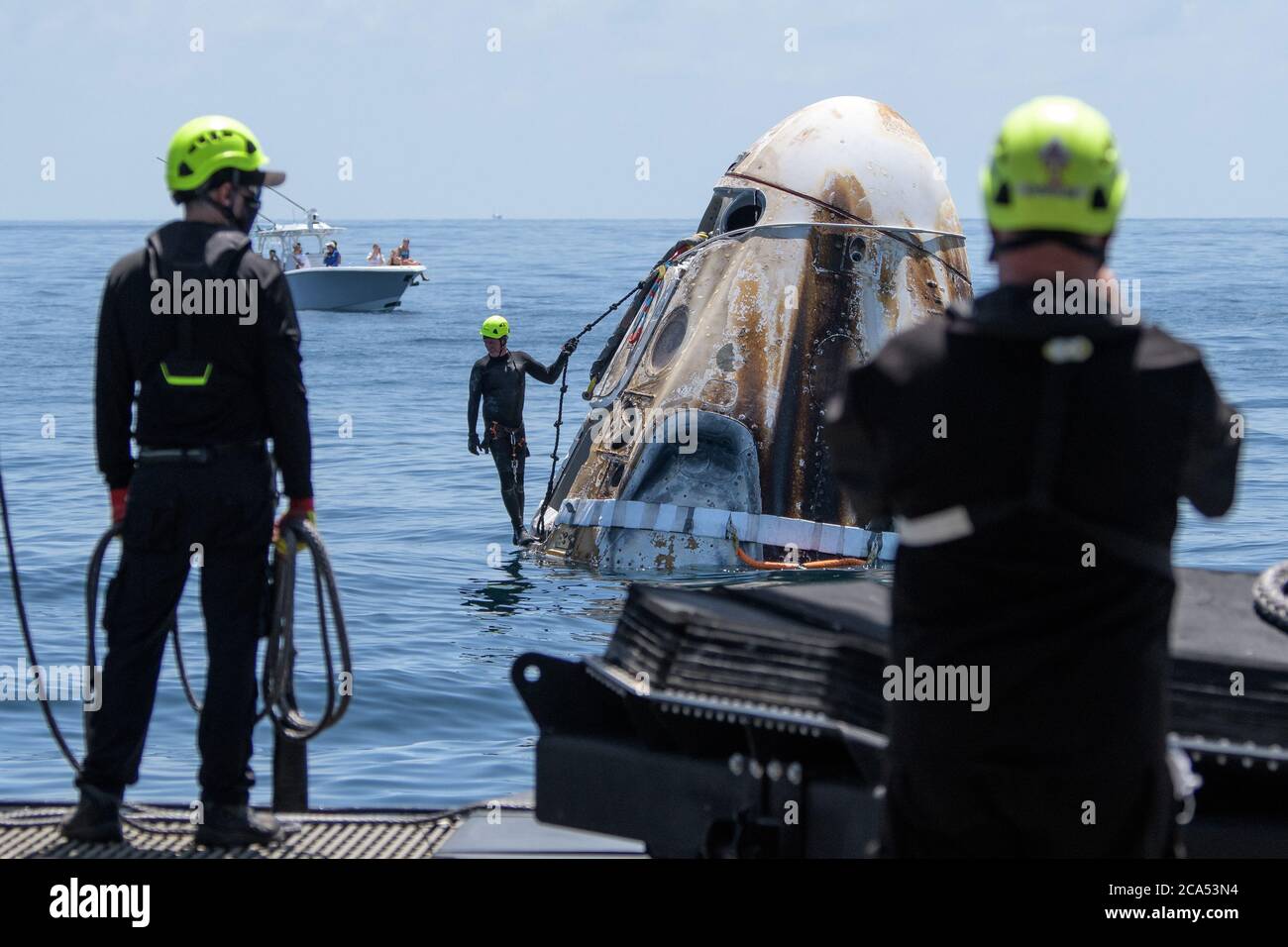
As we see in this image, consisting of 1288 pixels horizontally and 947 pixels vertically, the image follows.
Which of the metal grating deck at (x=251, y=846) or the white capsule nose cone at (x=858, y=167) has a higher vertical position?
the white capsule nose cone at (x=858, y=167)

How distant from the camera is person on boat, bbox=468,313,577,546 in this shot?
15.7 meters

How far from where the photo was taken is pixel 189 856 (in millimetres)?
4445

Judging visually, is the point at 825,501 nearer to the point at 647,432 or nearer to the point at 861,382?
the point at 647,432

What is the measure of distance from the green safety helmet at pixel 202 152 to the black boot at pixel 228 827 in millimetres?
1674

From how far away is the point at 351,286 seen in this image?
177ft

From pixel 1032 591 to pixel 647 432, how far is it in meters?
10.1

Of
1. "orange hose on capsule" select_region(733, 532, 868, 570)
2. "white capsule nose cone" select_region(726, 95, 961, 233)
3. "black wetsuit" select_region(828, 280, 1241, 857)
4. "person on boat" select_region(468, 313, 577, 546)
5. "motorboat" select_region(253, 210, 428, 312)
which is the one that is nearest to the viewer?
"black wetsuit" select_region(828, 280, 1241, 857)

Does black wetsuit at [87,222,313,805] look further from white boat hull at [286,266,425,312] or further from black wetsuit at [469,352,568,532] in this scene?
white boat hull at [286,266,425,312]

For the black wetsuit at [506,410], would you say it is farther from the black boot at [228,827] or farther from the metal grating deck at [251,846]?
the black boot at [228,827]

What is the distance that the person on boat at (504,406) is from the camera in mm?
15695

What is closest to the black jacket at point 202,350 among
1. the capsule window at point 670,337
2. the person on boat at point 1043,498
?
the person on boat at point 1043,498

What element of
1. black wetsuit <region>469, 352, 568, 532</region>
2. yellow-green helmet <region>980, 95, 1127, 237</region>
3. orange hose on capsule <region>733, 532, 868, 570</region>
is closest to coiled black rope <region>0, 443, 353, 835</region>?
yellow-green helmet <region>980, 95, 1127, 237</region>

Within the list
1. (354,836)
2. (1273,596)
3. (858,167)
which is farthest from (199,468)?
(858,167)

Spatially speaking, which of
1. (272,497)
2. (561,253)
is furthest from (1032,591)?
(561,253)
